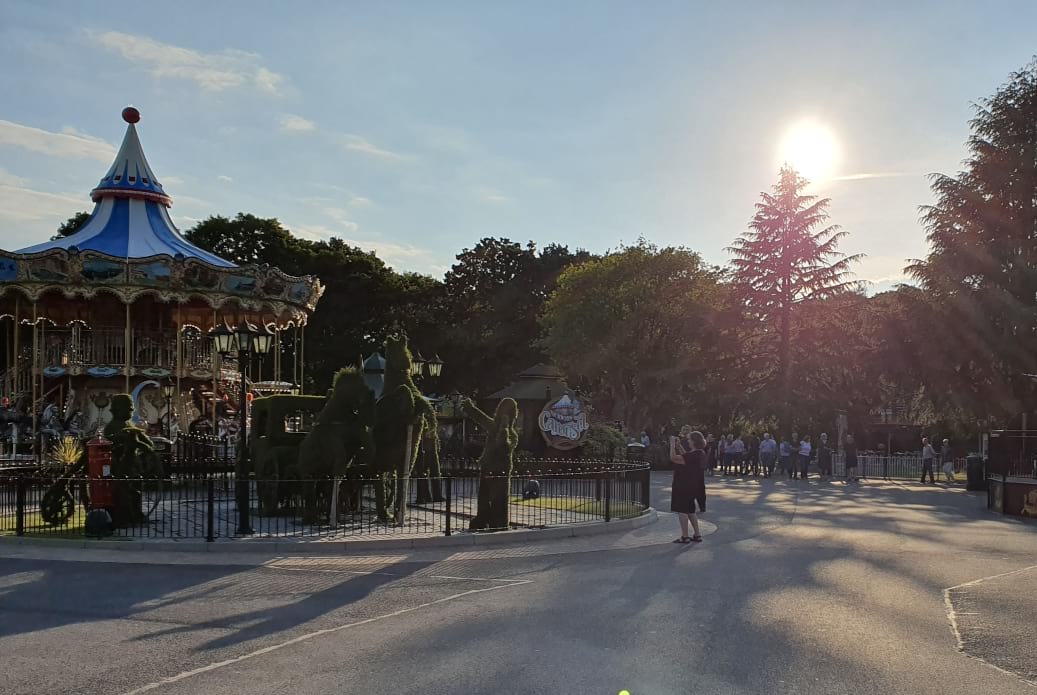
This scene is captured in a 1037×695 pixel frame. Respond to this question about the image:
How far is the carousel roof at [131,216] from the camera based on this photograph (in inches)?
1259

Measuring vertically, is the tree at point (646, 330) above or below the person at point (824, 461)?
above

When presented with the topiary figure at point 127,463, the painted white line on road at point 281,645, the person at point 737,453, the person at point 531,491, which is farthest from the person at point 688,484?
the person at point 737,453

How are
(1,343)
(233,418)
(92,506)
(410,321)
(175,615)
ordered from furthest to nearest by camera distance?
(410,321) < (1,343) < (233,418) < (92,506) < (175,615)

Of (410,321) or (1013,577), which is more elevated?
(410,321)

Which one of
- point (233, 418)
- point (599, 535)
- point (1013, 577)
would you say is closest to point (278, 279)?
point (233, 418)

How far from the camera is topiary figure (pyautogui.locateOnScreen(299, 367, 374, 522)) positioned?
1611 centimetres

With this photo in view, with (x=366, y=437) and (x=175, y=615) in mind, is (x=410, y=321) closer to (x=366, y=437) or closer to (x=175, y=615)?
(x=366, y=437)

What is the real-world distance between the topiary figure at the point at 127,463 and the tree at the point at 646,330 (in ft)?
105

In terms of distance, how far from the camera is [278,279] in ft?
108

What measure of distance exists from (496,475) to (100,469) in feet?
24.1

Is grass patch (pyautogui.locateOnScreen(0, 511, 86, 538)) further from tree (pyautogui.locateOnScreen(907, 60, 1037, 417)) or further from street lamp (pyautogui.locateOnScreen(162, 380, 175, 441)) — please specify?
tree (pyautogui.locateOnScreen(907, 60, 1037, 417))

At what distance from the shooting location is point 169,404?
33.0 meters

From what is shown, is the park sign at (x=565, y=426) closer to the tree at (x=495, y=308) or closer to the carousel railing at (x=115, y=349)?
the carousel railing at (x=115, y=349)

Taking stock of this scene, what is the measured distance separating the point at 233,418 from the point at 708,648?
31640mm
